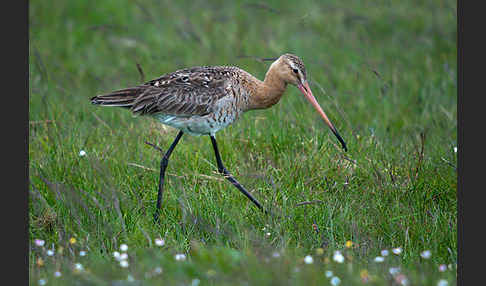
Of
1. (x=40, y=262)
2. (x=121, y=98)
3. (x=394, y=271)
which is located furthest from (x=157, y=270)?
(x=121, y=98)

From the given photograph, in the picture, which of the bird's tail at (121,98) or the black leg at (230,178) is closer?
the black leg at (230,178)

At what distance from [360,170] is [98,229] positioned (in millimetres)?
2628

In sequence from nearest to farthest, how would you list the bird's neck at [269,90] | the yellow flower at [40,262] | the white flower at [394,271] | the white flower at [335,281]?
the white flower at [335,281]
the white flower at [394,271]
the yellow flower at [40,262]
the bird's neck at [269,90]

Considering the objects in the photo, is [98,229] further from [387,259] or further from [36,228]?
[387,259]

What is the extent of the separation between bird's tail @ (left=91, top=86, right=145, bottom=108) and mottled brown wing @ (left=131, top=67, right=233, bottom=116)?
6cm

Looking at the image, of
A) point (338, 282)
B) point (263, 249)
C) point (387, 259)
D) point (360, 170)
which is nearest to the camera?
point (338, 282)

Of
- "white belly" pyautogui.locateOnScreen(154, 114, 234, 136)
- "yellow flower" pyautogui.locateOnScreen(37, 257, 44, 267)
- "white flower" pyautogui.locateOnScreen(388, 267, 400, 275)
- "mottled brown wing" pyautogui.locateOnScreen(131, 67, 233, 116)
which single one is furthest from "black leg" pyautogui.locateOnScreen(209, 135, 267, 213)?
"yellow flower" pyautogui.locateOnScreen(37, 257, 44, 267)

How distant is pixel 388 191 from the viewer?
6.02m

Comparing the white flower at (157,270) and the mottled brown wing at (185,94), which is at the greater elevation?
the mottled brown wing at (185,94)

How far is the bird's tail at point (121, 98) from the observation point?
244 inches

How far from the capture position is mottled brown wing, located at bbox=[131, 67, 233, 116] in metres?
6.05

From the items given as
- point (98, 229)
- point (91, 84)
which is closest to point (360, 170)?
point (98, 229)

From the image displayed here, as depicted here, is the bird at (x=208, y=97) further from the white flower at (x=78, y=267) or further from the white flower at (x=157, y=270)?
the white flower at (x=157, y=270)

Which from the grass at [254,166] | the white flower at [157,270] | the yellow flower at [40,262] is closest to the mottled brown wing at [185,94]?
the grass at [254,166]
